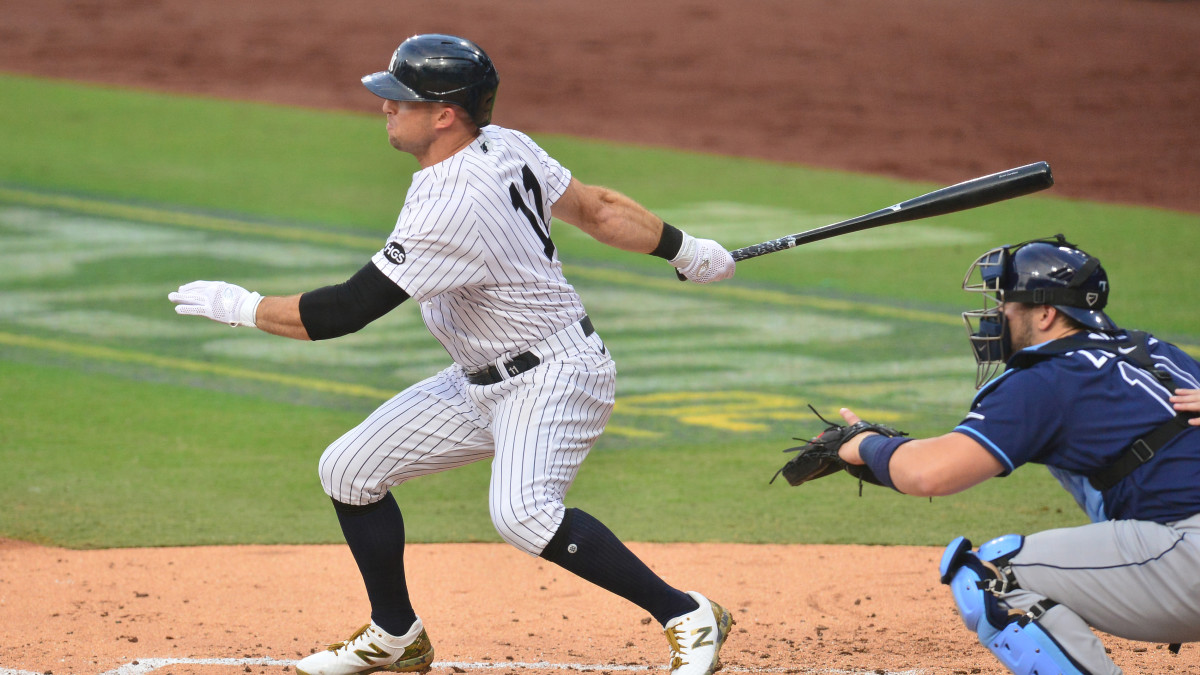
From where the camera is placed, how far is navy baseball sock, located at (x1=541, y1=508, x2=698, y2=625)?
4152 millimetres

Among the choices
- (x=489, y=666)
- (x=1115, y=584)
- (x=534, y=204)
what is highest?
(x=534, y=204)

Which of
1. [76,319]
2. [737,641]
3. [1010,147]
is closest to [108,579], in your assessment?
[737,641]

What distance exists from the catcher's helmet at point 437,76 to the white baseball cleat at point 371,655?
61.2 inches

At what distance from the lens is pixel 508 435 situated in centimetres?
421

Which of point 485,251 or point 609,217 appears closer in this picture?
point 485,251

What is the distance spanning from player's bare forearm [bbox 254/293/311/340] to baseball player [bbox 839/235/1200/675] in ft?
5.16

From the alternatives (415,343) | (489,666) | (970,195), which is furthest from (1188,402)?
(415,343)

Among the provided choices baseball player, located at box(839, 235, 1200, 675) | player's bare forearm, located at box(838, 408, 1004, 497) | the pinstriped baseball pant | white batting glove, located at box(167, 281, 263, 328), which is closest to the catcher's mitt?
baseball player, located at box(839, 235, 1200, 675)

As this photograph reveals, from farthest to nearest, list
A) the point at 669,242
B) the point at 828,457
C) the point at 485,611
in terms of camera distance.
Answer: the point at 485,611, the point at 669,242, the point at 828,457

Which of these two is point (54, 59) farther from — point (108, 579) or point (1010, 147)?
point (108, 579)

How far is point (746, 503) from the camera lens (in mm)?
6641

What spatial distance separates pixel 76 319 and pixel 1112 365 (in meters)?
8.12

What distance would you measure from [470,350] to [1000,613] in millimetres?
1629

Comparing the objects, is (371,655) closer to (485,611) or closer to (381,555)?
(381,555)
